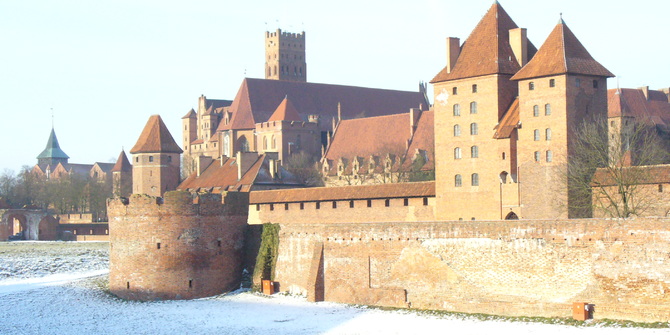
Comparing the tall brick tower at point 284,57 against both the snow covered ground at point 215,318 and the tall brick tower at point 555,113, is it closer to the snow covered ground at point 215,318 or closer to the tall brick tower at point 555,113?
the tall brick tower at point 555,113

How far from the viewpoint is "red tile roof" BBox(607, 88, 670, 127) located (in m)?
79.1

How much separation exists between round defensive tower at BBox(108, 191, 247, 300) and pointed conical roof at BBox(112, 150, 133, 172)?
71.4 m

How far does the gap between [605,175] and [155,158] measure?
43.3 metres

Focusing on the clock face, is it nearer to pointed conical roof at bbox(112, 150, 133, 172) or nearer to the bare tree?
the bare tree

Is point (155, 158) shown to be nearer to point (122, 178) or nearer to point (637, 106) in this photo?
point (122, 178)

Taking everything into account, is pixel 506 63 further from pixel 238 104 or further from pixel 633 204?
pixel 238 104

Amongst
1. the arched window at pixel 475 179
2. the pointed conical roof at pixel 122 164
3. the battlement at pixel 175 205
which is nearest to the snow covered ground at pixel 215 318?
the battlement at pixel 175 205

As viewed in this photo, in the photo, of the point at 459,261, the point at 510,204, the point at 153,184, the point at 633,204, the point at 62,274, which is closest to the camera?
the point at 459,261

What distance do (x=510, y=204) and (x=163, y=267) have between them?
17040 millimetres

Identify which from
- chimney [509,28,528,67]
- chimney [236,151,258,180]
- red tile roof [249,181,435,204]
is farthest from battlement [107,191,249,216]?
chimney [236,151,258,180]

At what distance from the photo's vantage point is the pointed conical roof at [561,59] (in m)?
47.1

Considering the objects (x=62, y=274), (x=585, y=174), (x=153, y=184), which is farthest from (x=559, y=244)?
(x=153, y=184)

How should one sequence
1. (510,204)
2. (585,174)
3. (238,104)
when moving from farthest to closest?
(238,104)
(510,204)
(585,174)

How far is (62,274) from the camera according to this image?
5359 cm
